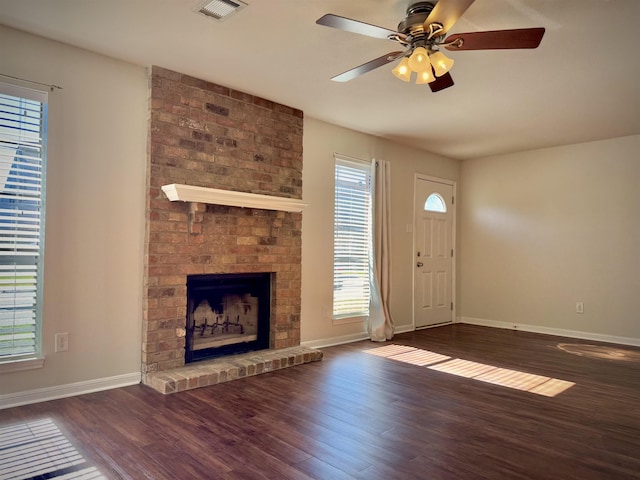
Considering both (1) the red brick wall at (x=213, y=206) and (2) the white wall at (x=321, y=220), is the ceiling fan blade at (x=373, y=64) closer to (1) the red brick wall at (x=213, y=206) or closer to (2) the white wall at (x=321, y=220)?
(1) the red brick wall at (x=213, y=206)

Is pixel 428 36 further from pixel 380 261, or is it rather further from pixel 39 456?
pixel 380 261

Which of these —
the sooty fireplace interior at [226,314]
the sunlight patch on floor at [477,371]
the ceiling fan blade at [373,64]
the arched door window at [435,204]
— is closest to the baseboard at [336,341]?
the sunlight patch on floor at [477,371]

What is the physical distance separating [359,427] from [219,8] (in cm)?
279

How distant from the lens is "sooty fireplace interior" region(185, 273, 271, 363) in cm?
389

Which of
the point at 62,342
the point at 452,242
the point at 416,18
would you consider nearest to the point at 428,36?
the point at 416,18

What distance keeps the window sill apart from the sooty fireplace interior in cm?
112

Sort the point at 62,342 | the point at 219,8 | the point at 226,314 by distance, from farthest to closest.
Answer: the point at 226,314, the point at 62,342, the point at 219,8

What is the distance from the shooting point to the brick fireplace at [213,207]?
3.53 metres

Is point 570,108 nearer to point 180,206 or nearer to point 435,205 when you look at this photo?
point 435,205

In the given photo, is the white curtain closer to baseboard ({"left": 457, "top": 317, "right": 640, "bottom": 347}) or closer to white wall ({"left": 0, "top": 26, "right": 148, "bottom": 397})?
baseboard ({"left": 457, "top": 317, "right": 640, "bottom": 347})

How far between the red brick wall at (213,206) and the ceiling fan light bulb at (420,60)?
82.6 inches

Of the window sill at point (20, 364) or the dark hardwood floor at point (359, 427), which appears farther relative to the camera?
the window sill at point (20, 364)

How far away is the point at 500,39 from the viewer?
231 centimetres

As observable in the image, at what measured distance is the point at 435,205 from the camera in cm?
665
